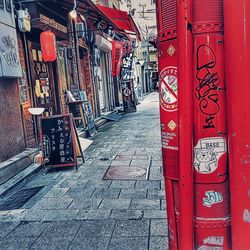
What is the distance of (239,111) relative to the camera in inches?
64.5

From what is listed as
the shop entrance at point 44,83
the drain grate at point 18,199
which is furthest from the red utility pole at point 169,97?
the shop entrance at point 44,83

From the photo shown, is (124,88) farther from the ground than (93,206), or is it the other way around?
(124,88)

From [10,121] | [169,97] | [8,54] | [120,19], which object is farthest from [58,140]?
[120,19]

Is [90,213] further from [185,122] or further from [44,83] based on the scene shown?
[44,83]

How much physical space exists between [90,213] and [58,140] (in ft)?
7.99

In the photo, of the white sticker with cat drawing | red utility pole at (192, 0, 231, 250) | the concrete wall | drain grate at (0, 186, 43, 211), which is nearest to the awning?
the concrete wall

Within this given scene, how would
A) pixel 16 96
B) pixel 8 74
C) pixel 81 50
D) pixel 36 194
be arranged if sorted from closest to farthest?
1. pixel 36 194
2. pixel 8 74
3. pixel 16 96
4. pixel 81 50

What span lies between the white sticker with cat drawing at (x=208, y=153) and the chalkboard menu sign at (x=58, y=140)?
16.5 feet

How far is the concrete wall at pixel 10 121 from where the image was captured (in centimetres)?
634

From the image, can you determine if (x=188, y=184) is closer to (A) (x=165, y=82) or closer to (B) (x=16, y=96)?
(A) (x=165, y=82)

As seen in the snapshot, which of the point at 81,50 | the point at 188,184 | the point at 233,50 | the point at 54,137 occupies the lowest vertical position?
the point at 54,137

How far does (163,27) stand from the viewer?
1.83m

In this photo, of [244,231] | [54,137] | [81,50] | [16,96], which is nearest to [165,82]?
[244,231]

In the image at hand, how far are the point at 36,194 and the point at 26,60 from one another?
3806mm
